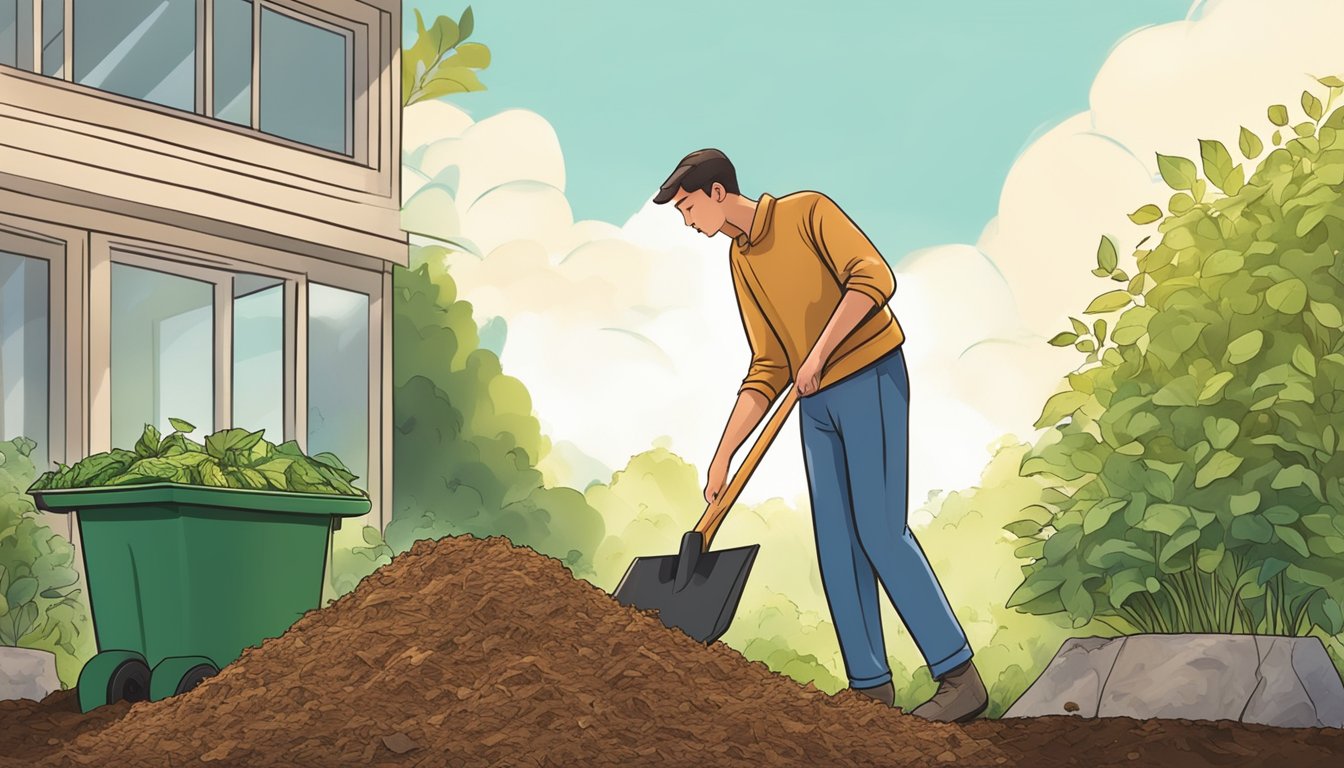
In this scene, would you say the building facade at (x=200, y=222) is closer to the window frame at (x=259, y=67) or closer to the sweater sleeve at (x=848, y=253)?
the window frame at (x=259, y=67)

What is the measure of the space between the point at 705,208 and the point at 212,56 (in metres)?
3.80

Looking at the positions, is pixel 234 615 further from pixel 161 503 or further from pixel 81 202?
pixel 81 202

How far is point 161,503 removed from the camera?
4434 millimetres

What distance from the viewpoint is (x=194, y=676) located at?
14.4ft

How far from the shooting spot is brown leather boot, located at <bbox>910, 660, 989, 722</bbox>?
175 inches

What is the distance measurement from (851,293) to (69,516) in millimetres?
3903

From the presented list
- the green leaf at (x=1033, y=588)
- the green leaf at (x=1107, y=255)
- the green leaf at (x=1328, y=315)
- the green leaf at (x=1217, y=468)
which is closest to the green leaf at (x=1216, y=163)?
the green leaf at (x=1107, y=255)

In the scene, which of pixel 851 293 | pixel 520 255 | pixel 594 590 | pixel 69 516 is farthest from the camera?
pixel 520 255

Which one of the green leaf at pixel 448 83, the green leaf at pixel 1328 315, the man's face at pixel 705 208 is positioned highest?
the green leaf at pixel 448 83

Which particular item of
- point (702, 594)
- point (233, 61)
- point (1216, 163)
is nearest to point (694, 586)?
point (702, 594)

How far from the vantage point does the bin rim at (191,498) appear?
174 inches

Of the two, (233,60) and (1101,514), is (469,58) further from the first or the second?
(1101,514)

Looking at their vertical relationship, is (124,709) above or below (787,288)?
below

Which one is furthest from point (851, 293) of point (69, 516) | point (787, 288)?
point (69, 516)
